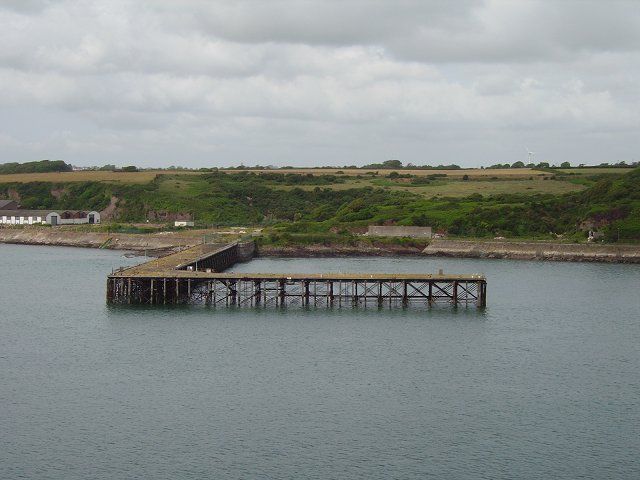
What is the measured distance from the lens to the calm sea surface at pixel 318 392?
33812 mm

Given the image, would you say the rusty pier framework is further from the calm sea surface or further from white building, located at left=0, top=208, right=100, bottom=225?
white building, located at left=0, top=208, right=100, bottom=225

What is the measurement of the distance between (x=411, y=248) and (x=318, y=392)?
262ft

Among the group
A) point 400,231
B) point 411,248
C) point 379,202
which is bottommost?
point 411,248

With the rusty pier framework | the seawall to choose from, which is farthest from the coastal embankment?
the rusty pier framework

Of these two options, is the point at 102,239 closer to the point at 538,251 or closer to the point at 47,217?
the point at 47,217

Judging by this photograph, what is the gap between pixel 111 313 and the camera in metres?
63.5

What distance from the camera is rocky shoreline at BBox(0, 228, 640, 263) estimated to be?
366 ft

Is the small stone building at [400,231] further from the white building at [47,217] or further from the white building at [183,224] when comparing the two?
the white building at [47,217]

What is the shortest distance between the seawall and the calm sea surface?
136 feet

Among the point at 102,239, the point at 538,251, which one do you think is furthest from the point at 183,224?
the point at 538,251

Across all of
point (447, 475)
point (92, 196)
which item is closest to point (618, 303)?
point (447, 475)

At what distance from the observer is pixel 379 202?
513ft

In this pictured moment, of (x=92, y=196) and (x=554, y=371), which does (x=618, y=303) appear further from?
(x=92, y=196)

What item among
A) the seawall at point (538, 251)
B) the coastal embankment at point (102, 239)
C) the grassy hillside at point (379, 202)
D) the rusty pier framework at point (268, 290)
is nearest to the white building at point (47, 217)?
the grassy hillside at point (379, 202)
